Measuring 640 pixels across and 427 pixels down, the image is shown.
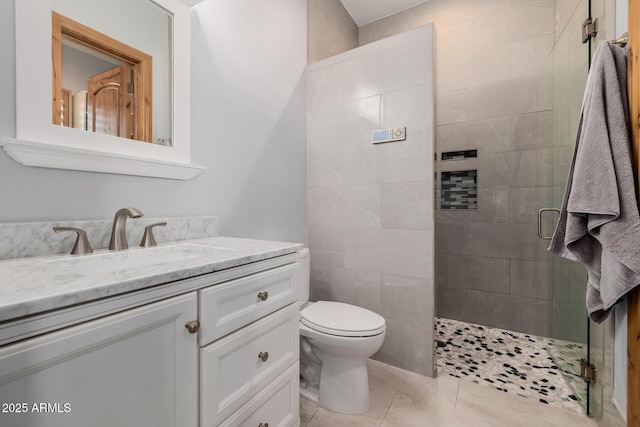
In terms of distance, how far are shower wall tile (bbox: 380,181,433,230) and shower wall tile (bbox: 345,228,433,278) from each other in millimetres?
54

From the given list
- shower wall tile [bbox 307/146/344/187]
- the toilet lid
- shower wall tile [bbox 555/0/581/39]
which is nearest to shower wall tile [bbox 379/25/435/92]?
shower wall tile [bbox 307/146/344/187]

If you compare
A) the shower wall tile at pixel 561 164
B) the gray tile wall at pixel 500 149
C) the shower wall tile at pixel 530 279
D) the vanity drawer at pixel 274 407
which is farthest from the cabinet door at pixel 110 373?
the shower wall tile at pixel 530 279

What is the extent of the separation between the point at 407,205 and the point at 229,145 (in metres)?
1.19

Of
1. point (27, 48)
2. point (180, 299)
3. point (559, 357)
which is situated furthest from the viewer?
point (559, 357)

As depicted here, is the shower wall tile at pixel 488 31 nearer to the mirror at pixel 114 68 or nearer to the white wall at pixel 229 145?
the white wall at pixel 229 145

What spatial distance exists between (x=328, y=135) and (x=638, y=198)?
1.72 m

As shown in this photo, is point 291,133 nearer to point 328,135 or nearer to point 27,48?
point 328,135

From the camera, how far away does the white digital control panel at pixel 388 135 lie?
185 centimetres

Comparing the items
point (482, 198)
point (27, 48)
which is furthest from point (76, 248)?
point (482, 198)

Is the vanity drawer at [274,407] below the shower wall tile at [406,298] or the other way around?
below

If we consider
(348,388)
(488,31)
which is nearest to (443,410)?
(348,388)

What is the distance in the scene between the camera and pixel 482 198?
8.12 feet

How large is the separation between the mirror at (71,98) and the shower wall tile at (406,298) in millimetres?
1419

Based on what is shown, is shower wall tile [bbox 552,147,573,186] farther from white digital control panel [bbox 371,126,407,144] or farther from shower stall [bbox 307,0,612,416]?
white digital control panel [bbox 371,126,407,144]
